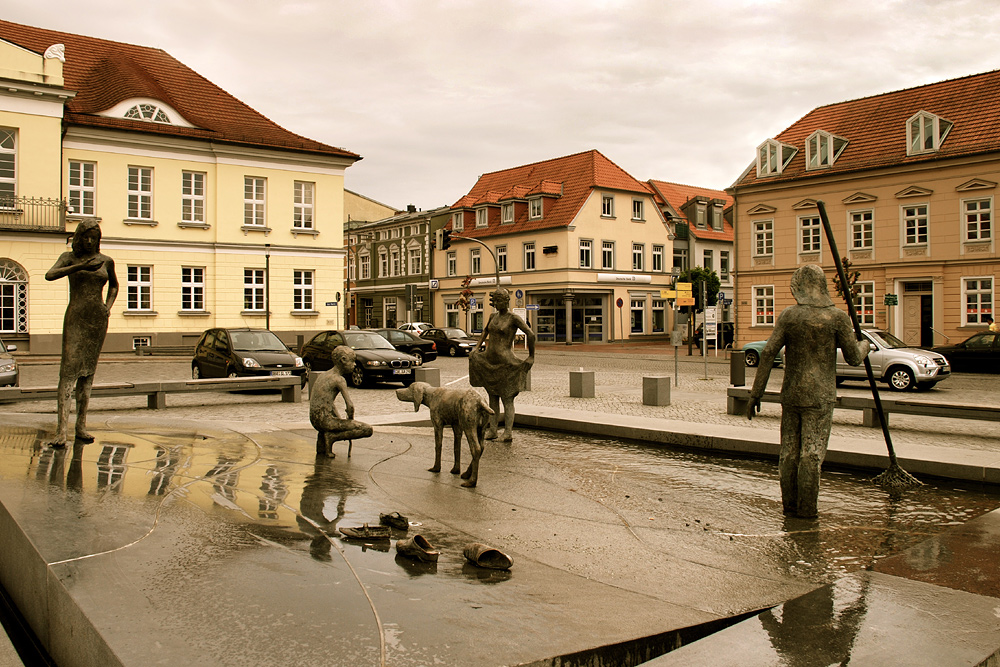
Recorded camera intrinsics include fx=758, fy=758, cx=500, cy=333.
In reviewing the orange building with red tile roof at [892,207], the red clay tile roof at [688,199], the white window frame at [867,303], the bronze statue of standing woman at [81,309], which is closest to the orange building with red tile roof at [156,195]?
the orange building with red tile roof at [892,207]

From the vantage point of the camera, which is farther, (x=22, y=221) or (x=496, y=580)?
(x=22, y=221)

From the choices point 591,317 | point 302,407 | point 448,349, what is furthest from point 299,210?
point 302,407

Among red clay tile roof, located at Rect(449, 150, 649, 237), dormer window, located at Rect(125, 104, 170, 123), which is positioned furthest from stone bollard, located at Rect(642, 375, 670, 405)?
red clay tile roof, located at Rect(449, 150, 649, 237)

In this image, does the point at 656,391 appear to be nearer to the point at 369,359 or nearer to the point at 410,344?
the point at 369,359

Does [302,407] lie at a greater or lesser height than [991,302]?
lesser

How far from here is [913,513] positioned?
6.34 meters

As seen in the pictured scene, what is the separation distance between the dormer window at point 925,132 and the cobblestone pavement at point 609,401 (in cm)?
1427

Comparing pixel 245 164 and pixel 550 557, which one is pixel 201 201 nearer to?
Result: pixel 245 164

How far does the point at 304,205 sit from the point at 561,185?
22.2m

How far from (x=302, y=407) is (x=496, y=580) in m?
11.4

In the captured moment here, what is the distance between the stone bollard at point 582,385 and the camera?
16812 mm

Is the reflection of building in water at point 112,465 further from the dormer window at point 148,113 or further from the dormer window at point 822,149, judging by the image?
the dormer window at point 822,149

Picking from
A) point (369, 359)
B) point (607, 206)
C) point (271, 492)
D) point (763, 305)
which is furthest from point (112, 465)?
point (607, 206)

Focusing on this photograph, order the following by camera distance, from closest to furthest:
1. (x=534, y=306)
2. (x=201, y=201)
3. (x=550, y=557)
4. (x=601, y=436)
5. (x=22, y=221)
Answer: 1. (x=550, y=557)
2. (x=601, y=436)
3. (x=22, y=221)
4. (x=201, y=201)
5. (x=534, y=306)
